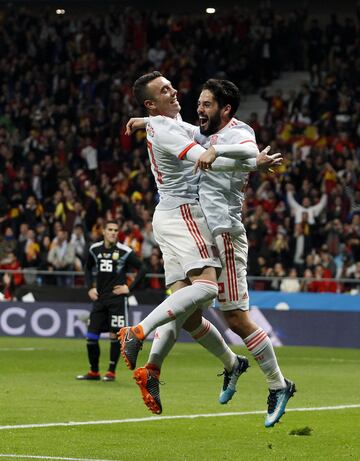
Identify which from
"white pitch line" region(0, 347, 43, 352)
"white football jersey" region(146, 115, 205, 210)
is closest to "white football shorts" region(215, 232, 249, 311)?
"white football jersey" region(146, 115, 205, 210)

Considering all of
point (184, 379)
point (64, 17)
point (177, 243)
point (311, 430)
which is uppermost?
point (64, 17)

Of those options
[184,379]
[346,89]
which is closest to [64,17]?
[346,89]

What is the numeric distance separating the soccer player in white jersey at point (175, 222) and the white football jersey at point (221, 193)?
7 cm

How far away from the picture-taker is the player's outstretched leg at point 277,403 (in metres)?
9.89

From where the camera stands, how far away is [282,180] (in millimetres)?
27547

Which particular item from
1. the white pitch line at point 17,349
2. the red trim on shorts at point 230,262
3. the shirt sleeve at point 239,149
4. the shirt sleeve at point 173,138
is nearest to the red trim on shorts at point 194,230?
the red trim on shorts at point 230,262

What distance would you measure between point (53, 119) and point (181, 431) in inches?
948

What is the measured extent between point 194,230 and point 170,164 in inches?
22.5

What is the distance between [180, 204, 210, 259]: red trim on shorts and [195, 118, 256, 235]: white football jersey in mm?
142

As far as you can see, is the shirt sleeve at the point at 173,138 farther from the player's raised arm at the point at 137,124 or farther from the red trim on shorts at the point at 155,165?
the player's raised arm at the point at 137,124

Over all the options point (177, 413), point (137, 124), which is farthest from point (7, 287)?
point (137, 124)

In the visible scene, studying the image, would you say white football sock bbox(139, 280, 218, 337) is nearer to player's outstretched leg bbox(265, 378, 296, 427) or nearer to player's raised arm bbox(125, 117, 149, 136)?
player's outstretched leg bbox(265, 378, 296, 427)

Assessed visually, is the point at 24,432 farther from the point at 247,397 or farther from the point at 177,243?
the point at 247,397

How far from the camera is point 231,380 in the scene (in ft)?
33.7
